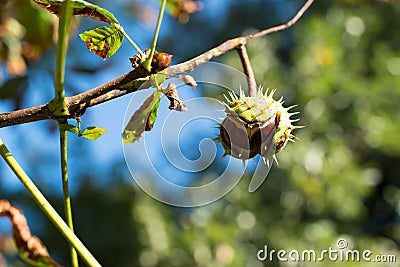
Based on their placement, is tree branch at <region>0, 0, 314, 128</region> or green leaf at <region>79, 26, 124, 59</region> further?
green leaf at <region>79, 26, 124, 59</region>

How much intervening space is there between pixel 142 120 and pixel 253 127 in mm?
122

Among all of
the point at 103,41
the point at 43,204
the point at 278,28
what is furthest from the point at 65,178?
the point at 278,28

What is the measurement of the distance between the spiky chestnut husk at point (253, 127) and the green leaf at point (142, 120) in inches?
3.3

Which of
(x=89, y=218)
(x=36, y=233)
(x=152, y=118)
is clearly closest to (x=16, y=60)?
(x=152, y=118)

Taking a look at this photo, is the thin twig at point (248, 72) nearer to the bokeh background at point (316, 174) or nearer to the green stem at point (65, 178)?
the green stem at point (65, 178)

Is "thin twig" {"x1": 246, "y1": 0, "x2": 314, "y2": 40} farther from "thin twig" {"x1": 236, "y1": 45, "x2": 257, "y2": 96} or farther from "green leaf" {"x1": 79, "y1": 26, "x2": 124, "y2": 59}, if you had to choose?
"green leaf" {"x1": 79, "y1": 26, "x2": 124, "y2": 59}

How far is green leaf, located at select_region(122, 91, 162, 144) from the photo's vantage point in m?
0.67

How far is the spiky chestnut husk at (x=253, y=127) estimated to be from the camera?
699 millimetres

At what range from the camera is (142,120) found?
700mm

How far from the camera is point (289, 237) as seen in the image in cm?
362

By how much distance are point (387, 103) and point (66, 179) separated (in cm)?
349

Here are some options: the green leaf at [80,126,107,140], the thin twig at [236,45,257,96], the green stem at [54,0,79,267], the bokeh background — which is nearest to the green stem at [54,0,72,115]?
the green stem at [54,0,79,267]

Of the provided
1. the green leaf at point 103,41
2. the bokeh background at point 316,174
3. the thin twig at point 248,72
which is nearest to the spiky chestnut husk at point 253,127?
the thin twig at point 248,72

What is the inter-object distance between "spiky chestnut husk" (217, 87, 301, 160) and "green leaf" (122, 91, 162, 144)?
84 millimetres
